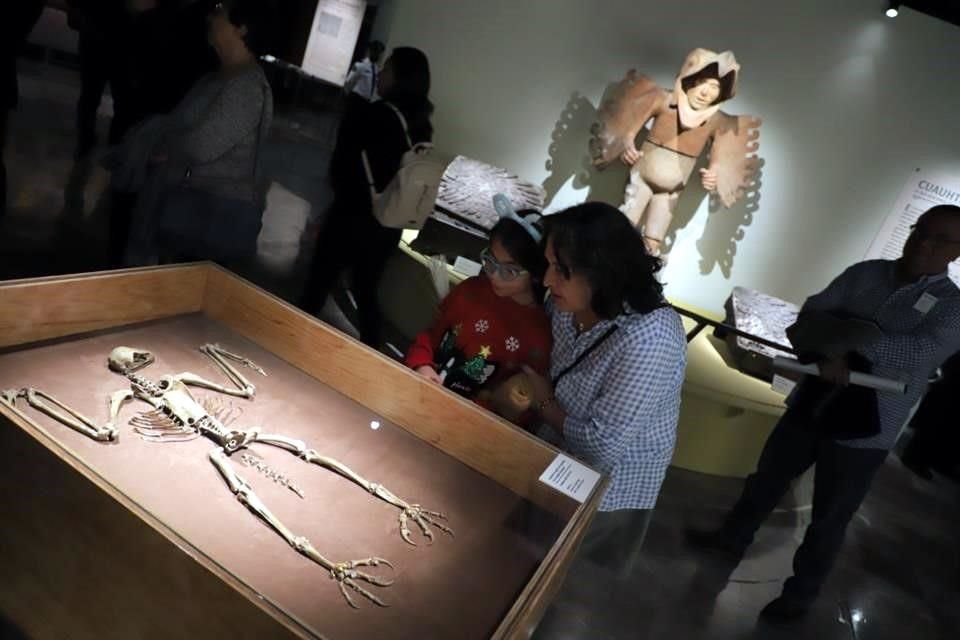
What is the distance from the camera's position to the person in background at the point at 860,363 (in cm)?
241

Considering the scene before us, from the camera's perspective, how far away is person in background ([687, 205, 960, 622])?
7.91ft

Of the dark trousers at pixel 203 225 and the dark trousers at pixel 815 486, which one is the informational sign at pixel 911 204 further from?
the dark trousers at pixel 203 225

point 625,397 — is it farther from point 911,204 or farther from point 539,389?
point 911,204

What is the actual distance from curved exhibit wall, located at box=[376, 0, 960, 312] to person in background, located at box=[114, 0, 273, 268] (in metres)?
2.69

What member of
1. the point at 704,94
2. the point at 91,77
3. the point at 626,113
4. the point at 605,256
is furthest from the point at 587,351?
the point at 626,113

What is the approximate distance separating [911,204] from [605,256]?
4.25 m

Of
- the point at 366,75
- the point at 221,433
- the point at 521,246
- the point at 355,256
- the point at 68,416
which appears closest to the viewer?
the point at 68,416

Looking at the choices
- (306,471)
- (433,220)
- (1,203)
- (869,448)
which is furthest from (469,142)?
(306,471)

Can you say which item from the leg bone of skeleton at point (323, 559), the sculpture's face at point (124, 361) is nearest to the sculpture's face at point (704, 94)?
the sculpture's face at point (124, 361)

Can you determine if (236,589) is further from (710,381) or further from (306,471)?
(710,381)

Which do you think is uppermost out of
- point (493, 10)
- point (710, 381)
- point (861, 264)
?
point (493, 10)

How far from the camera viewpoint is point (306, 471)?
1591 mm

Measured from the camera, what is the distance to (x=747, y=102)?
16.6 ft

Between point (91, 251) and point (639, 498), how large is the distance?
3126 mm
